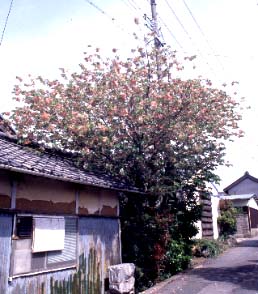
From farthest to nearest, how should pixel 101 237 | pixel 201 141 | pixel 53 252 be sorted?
pixel 201 141 < pixel 101 237 < pixel 53 252

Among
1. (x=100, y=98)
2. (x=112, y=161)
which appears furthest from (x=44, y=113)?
(x=112, y=161)

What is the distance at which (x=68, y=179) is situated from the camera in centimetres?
875

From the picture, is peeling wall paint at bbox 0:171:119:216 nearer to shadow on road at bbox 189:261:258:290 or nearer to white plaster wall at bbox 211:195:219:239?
shadow on road at bbox 189:261:258:290

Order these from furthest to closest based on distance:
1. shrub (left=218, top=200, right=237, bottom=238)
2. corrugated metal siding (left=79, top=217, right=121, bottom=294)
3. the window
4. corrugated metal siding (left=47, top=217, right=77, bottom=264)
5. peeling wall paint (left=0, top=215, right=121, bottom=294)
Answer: shrub (left=218, top=200, right=237, bottom=238) < corrugated metal siding (left=79, top=217, right=121, bottom=294) < corrugated metal siding (left=47, top=217, right=77, bottom=264) < the window < peeling wall paint (left=0, top=215, right=121, bottom=294)

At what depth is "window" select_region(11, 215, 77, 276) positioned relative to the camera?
304 inches

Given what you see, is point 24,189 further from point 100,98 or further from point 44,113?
point 100,98

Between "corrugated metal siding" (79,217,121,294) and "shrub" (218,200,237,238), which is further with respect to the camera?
"shrub" (218,200,237,238)

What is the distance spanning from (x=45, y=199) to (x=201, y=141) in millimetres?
6807

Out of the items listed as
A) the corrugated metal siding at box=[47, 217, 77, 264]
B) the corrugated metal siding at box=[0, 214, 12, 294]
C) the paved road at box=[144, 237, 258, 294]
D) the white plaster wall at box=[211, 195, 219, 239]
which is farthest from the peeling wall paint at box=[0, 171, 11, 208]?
the white plaster wall at box=[211, 195, 219, 239]

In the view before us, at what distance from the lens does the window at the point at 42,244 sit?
7730 millimetres

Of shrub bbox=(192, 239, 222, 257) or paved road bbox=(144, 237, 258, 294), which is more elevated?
shrub bbox=(192, 239, 222, 257)

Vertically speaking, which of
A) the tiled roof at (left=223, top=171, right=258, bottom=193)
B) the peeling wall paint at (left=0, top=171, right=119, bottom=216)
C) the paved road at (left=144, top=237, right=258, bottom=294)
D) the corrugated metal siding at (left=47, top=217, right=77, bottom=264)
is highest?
the tiled roof at (left=223, top=171, right=258, bottom=193)

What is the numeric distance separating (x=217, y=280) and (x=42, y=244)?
643 centimetres

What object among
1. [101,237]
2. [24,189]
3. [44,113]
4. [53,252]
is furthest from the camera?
[44,113]
